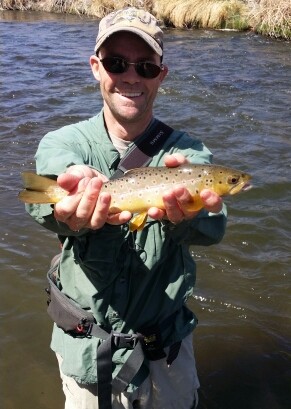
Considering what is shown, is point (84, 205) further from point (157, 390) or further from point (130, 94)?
point (157, 390)

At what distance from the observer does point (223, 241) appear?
707 cm

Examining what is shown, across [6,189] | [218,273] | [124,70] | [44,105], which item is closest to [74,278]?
[124,70]

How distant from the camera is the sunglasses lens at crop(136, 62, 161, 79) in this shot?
130 inches

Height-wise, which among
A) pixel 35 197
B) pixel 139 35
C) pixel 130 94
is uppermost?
pixel 139 35

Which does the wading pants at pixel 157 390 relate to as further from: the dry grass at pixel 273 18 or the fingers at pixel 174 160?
the dry grass at pixel 273 18

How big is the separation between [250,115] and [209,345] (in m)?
7.48

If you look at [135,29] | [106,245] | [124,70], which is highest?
[135,29]

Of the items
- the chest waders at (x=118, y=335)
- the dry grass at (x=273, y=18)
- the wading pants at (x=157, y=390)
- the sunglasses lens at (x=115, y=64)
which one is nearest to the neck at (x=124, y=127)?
the chest waders at (x=118, y=335)

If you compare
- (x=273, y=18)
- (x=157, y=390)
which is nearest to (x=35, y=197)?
(x=157, y=390)

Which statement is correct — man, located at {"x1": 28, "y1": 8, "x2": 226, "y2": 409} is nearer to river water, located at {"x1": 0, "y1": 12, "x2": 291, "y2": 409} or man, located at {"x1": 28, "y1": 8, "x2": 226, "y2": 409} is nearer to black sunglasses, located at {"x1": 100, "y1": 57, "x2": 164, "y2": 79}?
black sunglasses, located at {"x1": 100, "y1": 57, "x2": 164, "y2": 79}

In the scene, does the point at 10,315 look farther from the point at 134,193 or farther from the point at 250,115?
the point at 250,115

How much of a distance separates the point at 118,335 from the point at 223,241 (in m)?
4.13

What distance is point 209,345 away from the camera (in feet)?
17.4

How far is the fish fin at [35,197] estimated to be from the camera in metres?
2.83
